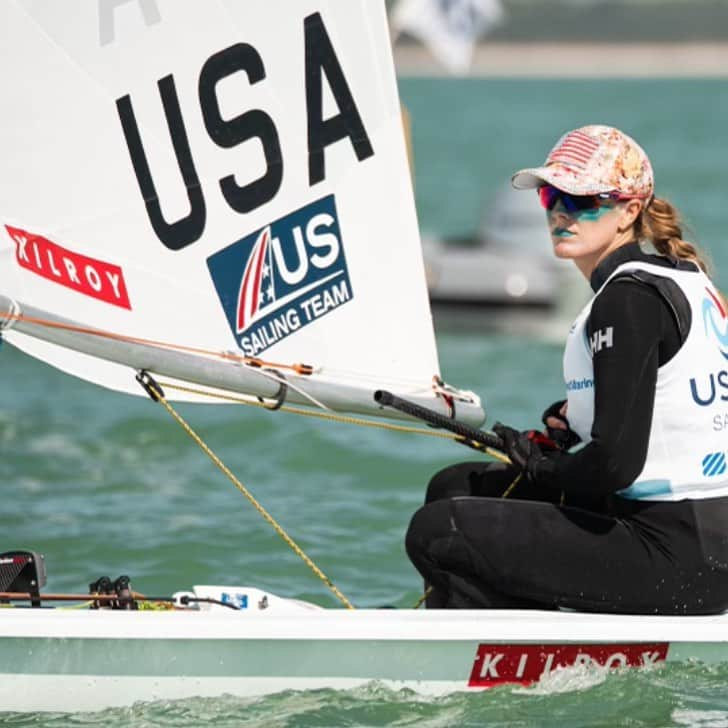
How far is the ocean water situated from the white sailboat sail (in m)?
0.69

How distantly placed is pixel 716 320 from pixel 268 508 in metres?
2.98

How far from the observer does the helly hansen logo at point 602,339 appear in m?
3.01

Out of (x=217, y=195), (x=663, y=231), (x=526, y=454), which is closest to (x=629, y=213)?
(x=663, y=231)

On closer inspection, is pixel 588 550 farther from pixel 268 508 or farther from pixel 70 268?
pixel 268 508

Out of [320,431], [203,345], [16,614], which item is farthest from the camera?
[320,431]

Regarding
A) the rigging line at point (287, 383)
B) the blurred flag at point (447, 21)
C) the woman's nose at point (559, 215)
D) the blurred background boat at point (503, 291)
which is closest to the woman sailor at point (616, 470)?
the woman's nose at point (559, 215)

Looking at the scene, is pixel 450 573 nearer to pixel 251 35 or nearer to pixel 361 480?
pixel 251 35

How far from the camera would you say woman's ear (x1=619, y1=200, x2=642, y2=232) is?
3.19 metres

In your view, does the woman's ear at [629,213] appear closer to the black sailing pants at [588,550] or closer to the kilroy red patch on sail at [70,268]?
the black sailing pants at [588,550]

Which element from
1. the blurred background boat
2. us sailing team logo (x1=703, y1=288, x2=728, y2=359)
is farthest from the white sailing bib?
the blurred background boat

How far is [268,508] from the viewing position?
5.91 meters

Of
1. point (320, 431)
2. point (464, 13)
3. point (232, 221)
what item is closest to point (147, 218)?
point (232, 221)

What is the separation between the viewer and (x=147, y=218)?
3646mm

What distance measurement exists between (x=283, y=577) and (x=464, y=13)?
7.53 meters
